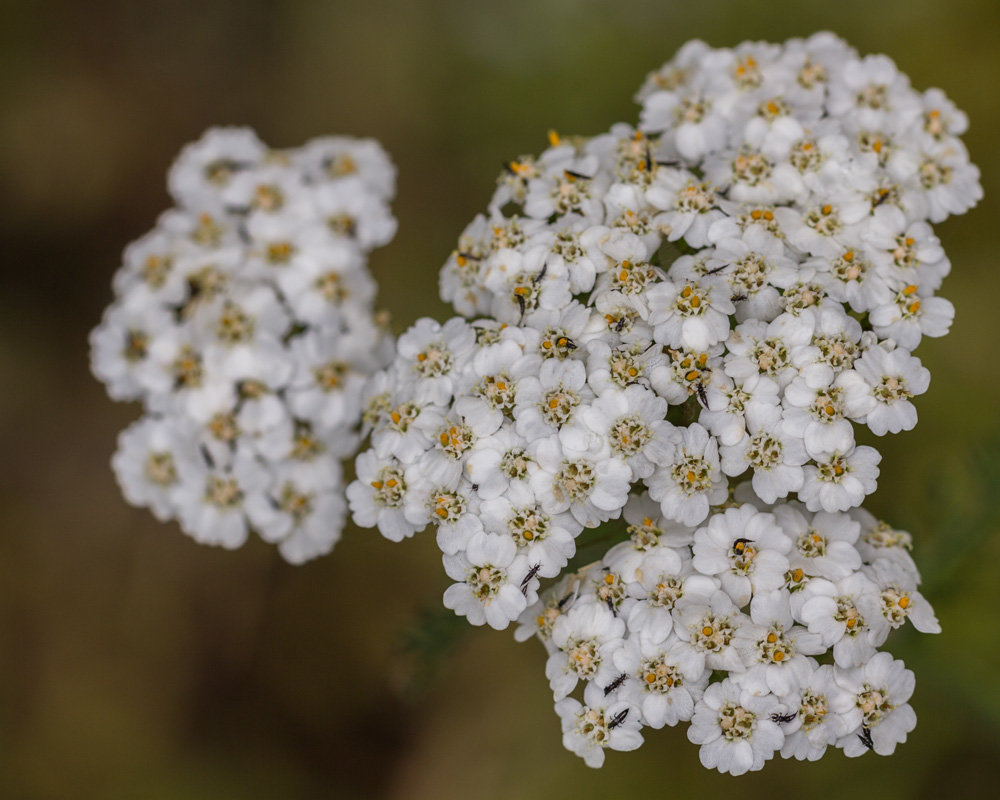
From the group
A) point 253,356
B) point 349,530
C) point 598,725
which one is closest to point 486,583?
point 598,725

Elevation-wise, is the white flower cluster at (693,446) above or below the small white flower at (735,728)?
above

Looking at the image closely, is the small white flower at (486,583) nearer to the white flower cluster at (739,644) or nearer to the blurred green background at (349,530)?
the white flower cluster at (739,644)

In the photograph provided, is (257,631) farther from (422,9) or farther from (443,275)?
(422,9)

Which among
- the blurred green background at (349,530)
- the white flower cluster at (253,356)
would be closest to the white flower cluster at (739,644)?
the white flower cluster at (253,356)

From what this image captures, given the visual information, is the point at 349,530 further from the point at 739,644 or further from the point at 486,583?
the point at 739,644

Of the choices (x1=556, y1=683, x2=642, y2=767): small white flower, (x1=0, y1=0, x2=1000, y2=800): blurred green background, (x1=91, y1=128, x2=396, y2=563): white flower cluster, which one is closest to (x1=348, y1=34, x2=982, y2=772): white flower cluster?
(x1=556, y1=683, x2=642, y2=767): small white flower

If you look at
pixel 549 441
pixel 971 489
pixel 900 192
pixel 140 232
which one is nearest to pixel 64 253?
pixel 140 232
